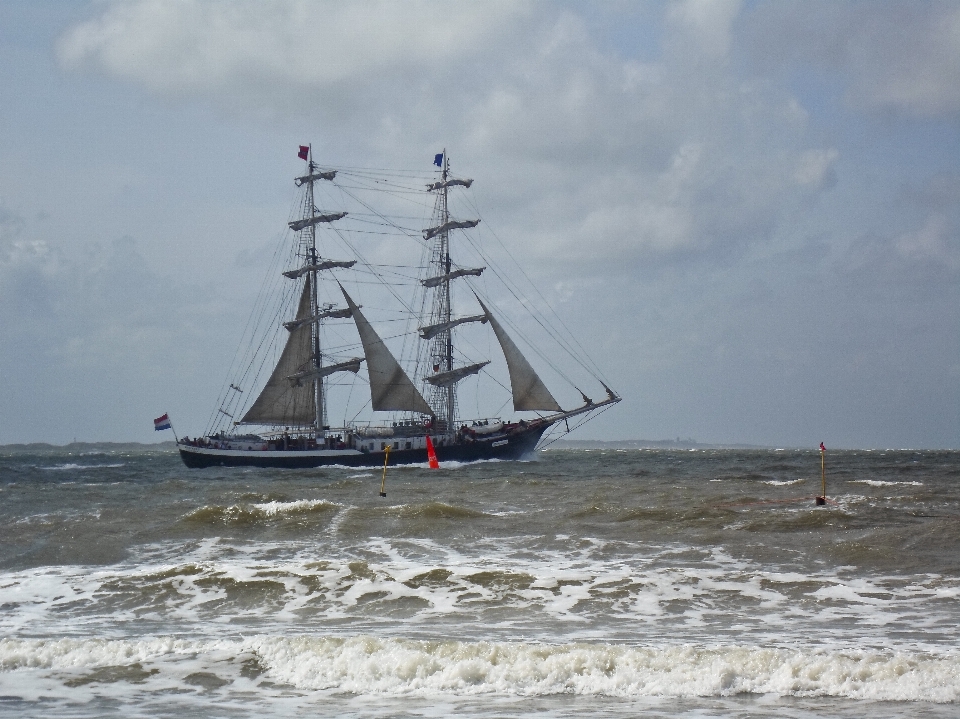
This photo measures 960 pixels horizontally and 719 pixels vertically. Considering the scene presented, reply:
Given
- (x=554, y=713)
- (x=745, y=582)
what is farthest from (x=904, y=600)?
(x=554, y=713)

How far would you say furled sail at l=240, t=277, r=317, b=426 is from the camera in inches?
3669

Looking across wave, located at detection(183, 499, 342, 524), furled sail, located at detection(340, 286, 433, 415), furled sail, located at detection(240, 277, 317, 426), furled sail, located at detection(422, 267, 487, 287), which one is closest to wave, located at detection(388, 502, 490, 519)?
wave, located at detection(183, 499, 342, 524)

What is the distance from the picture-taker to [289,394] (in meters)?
94.1

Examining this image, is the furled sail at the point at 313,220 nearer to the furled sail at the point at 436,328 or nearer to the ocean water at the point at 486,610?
the furled sail at the point at 436,328

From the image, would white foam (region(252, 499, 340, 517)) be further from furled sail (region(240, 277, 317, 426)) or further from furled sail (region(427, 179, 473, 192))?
furled sail (region(427, 179, 473, 192))

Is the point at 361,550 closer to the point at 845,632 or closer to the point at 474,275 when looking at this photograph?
the point at 845,632

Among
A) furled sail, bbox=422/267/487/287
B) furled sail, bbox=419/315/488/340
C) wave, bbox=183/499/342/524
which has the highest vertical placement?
furled sail, bbox=422/267/487/287

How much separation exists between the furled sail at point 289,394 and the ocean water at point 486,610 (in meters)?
60.0

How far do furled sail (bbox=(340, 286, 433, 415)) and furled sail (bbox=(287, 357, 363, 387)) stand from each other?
9.40 feet

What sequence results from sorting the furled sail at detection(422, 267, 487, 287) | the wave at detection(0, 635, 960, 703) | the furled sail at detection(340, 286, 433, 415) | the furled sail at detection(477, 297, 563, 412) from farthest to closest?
1. the furled sail at detection(422, 267, 487, 287)
2. the furled sail at detection(340, 286, 433, 415)
3. the furled sail at detection(477, 297, 563, 412)
4. the wave at detection(0, 635, 960, 703)

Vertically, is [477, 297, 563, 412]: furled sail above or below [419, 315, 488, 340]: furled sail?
below

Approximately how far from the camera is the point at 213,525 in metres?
29.3

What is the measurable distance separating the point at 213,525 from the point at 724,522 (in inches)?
589

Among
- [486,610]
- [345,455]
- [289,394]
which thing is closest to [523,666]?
[486,610]
